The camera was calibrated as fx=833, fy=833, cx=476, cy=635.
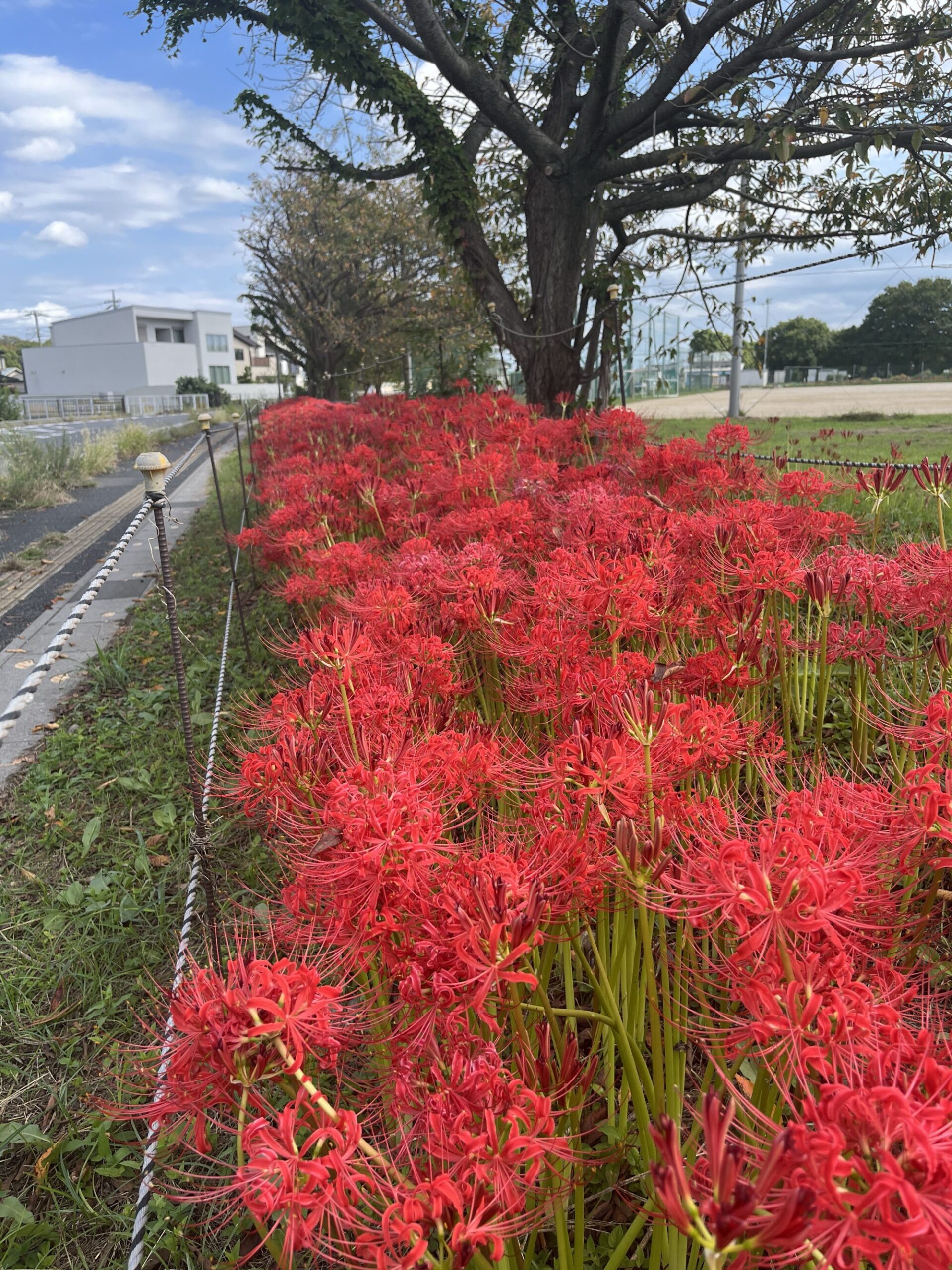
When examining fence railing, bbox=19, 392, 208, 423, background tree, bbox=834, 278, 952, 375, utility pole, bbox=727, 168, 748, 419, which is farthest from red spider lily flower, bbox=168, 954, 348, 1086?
fence railing, bbox=19, 392, 208, 423

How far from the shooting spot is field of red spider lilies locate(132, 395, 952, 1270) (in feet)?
2.71

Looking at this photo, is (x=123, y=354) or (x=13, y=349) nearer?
(x=123, y=354)

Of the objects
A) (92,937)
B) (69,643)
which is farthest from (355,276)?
(92,937)

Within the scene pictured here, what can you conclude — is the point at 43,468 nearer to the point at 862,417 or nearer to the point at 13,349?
the point at 862,417

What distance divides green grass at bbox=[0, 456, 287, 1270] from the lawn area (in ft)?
11.9

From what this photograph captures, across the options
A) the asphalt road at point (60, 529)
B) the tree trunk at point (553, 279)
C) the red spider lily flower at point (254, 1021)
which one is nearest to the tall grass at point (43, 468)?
the asphalt road at point (60, 529)

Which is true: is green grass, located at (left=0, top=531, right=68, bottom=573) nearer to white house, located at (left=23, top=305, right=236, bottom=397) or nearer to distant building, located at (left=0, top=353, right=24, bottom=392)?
white house, located at (left=23, top=305, right=236, bottom=397)

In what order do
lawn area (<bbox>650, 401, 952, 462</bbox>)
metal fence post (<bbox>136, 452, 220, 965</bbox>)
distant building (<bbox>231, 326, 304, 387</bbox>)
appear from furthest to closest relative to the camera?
distant building (<bbox>231, 326, 304, 387</bbox>), lawn area (<bbox>650, 401, 952, 462</bbox>), metal fence post (<bbox>136, 452, 220, 965</bbox>)

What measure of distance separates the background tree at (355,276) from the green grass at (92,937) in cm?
1147

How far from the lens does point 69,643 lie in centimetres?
651

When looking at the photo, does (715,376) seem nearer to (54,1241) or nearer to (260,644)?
(260,644)

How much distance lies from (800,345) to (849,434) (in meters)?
33.6

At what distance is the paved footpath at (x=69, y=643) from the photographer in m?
4.78

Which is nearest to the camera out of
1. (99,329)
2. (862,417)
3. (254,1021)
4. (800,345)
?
(254,1021)
